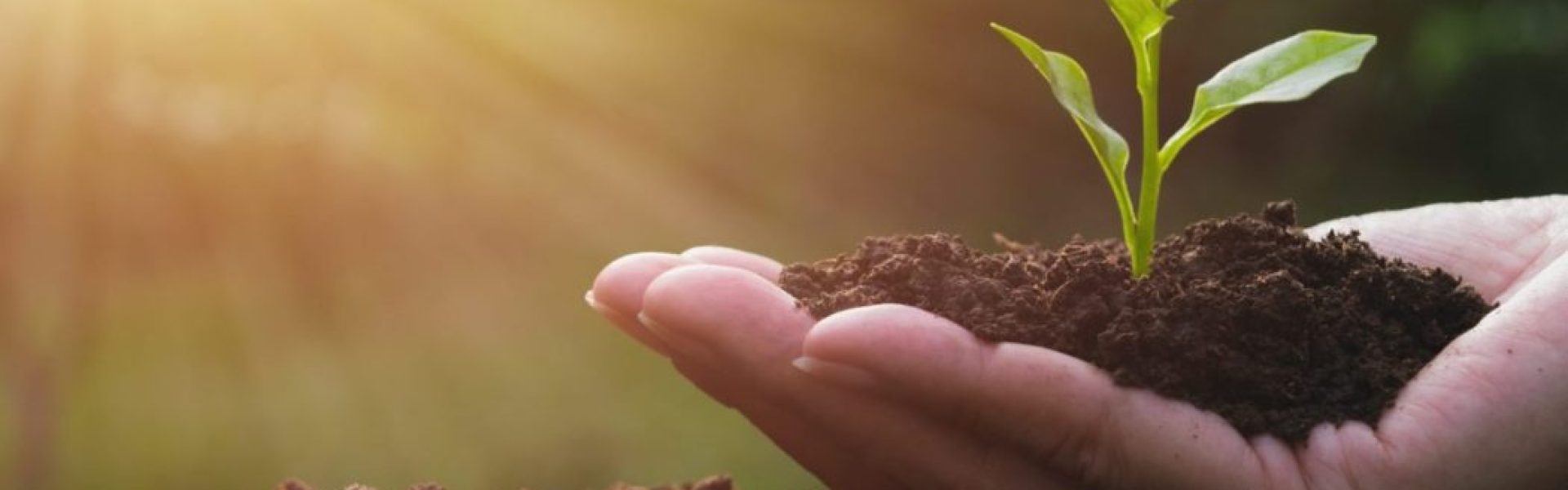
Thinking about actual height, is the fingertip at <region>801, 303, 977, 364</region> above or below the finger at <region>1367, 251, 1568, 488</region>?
above

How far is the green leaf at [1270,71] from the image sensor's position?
1143 millimetres

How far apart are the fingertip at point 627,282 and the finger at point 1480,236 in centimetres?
75

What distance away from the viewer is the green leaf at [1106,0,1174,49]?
116 cm

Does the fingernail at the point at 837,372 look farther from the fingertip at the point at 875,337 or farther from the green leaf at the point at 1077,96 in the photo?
the green leaf at the point at 1077,96

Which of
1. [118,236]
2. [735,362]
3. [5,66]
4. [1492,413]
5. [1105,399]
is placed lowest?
[1492,413]

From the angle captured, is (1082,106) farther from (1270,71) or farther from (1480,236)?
(1480,236)

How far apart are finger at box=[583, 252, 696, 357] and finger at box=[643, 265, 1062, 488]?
4.3 inches

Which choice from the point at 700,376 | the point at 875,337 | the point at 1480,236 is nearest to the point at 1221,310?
the point at 875,337

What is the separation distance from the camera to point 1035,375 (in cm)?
97

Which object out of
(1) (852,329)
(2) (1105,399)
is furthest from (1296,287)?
(1) (852,329)

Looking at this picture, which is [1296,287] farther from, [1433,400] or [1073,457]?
[1073,457]

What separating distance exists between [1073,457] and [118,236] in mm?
1662

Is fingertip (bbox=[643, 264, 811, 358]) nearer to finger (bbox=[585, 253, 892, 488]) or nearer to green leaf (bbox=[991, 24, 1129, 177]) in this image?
finger (bbox=[585, 253, 892, 488])

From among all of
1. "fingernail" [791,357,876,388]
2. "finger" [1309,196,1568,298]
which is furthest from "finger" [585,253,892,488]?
"finger" [1309,196,1568,298]
